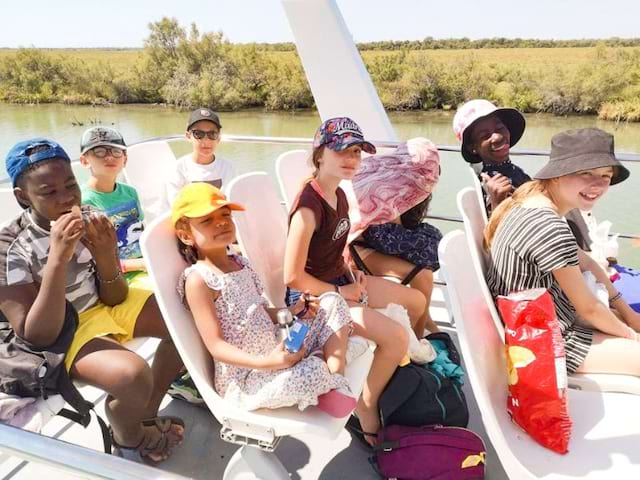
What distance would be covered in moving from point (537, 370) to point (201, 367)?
999mm

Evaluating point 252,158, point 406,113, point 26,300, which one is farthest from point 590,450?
point 406,113

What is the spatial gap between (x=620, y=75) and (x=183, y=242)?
2896 centimetres

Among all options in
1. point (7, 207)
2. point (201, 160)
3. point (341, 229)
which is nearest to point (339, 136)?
point (341, 229)

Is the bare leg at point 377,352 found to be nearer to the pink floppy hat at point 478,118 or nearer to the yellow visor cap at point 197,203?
the yellow visor cap at point 197,203

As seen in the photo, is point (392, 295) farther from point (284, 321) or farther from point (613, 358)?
point (613, 358)

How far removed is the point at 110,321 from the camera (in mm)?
1759

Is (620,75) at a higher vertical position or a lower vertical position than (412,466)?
higher

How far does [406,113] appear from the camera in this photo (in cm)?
2658

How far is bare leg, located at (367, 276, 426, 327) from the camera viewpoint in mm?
2043

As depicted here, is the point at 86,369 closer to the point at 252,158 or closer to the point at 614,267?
A: the point at 614,267

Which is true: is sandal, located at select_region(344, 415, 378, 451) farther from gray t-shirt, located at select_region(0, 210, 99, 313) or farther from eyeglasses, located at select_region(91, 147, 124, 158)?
eyeglasses, located at select_region(91, 147, 124, 158)

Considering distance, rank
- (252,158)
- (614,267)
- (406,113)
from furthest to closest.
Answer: (406,113)
(252,158)
(614,267)

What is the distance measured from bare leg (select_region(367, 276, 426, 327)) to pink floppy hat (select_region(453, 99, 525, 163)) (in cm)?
Answer: 86

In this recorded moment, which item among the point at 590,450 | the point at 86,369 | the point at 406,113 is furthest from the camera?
the point at 406,113
